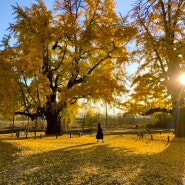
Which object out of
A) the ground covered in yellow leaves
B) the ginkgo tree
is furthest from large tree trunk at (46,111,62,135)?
the ground covered in yellow leaves

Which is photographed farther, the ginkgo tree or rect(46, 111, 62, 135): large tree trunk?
rect(46, 111, 62, 135): large tree trunk

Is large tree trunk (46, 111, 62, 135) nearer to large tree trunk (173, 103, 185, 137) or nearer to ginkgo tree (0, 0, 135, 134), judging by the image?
ginkgo tree (0, 0, 135, 134)

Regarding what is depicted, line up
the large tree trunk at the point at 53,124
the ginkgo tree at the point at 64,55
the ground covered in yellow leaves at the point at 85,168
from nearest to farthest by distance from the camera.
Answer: the ground covered in yellow leaves at the point at 85,168, the ginkgo tree at the point at 64,55, the large tree trunk at the point at 53,124

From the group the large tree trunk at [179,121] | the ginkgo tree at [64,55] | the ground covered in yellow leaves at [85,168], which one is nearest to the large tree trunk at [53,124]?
the ginkgo tree at [64,55]

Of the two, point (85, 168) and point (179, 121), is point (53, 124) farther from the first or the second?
point (85, 168)

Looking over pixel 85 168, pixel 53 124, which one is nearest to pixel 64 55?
pixel 53 124

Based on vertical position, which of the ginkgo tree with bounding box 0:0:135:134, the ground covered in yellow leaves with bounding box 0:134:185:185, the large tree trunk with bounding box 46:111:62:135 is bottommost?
the ground covered in yellow leaves with bounding box 0:134:185:185

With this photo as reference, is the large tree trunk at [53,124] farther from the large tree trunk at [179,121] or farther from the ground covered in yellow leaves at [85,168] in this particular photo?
the ground covered in yellow leaves at [85,168]

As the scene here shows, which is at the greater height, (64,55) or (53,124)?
(64,55)

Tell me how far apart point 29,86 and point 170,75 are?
11385 mm

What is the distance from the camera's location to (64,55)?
28.8 m

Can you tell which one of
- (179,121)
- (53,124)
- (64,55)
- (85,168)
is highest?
(64,55)

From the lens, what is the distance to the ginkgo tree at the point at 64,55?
2498 cm

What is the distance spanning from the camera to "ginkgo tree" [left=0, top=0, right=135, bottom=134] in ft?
82.0
